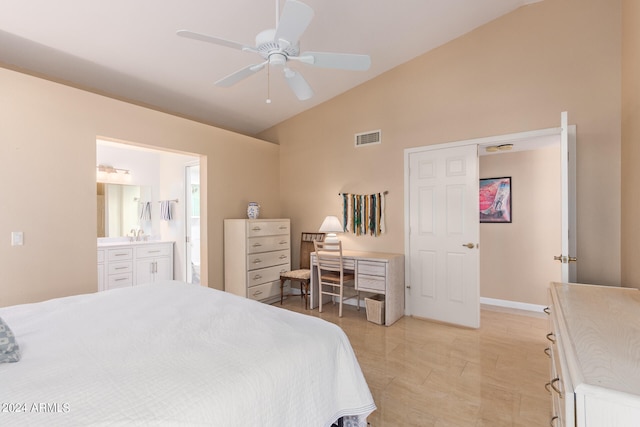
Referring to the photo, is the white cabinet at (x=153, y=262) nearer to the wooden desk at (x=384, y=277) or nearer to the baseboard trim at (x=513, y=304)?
the wooden desk at (x=384, y=277)

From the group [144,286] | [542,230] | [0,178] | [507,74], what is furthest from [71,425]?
[542,230]

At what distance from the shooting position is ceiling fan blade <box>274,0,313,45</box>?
1550 millimetres

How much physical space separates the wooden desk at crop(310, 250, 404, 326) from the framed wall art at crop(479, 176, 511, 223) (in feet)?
5.04

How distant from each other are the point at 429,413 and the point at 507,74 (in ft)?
11.1

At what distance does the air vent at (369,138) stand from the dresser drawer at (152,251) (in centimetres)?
349

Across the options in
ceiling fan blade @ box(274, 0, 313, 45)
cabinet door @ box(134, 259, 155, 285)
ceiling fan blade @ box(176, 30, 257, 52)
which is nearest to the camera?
Answer: ceiling fan blade @ box(274, 0, 313, 45)

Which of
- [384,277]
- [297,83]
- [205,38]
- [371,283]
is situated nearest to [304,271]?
[371,283]

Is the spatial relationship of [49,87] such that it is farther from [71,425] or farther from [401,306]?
[401,306]

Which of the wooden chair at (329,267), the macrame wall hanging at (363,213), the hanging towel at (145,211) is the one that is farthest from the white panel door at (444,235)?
the hanging towel at (145,211)

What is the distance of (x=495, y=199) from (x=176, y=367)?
444 centimetres

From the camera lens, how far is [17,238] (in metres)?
2.61

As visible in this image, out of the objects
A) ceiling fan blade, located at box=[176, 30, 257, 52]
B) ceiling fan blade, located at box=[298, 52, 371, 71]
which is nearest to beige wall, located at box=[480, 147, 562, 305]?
ceiling fan blade, located at box=[298, 52, 371, 71]

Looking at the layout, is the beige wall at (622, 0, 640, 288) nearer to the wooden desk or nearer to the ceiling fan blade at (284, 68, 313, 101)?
the wooden desk

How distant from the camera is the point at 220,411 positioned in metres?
0.97
